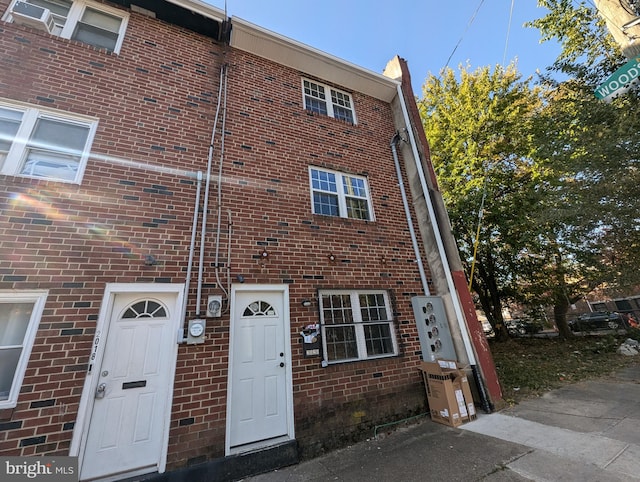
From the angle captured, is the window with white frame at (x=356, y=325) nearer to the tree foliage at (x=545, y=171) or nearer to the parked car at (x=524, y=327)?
the tree foliage at (x=545, y=171)

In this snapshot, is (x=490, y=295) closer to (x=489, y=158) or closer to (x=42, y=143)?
(x=489, y=158)

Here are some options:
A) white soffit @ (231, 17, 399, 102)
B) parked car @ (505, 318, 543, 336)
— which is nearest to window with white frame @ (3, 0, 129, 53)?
white soffit @ (231, 17, 399, 102)

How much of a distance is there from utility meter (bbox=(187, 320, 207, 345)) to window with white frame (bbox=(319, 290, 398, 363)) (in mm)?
2042

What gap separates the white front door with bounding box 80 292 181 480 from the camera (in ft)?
10.5

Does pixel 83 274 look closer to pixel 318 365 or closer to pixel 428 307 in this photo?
pixel 318 365

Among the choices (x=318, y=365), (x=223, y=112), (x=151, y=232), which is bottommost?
(x=318, y=365)

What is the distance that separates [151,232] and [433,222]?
5892mm

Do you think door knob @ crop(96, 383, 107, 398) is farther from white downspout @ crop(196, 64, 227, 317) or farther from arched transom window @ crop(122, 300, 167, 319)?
white downspout @ crop(196, 64, 227, 317)

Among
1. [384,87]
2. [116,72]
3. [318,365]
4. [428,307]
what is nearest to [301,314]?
[318,365]

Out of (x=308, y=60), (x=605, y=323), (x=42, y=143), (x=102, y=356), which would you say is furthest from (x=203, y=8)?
(x=605, y=323)

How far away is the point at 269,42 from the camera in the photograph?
6535mm

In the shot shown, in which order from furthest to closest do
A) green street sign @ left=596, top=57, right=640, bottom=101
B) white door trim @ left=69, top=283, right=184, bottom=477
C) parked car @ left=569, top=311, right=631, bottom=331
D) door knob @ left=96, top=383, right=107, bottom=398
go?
1. parked car @ left=569, top=311, right=631, bottom=331
2. green street sign @ left=596, top=57, right=640, bottom=101
3. door knob @ left=96, top=383, right=107, bottom=398
4. white door trim @ left=69, top=283, right=184, bottom=477

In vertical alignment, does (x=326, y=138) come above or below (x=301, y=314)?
above

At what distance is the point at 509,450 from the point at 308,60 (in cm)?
889
